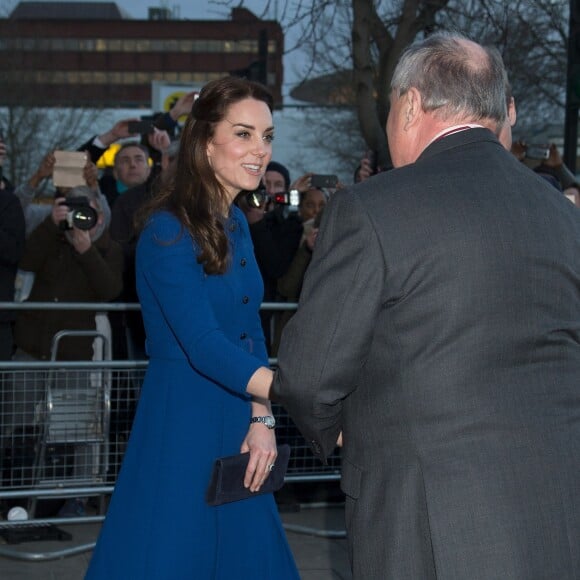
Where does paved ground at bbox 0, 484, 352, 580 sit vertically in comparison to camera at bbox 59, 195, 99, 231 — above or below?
below

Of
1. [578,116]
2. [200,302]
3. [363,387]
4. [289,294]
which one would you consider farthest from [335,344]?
[578,116]

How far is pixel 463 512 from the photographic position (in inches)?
98.7

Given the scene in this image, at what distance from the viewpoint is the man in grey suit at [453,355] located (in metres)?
2.49

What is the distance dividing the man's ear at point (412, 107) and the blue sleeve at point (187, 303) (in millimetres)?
988

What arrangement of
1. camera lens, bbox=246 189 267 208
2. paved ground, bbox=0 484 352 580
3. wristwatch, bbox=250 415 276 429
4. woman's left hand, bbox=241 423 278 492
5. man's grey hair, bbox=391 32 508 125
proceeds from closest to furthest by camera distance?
man's grey hair, bbox=391 32 508 125 < woman's left hand, bbox=241 423 278 492 < wristwatch, bbox=250 415 276 429 < paved ground, bbox=0 484 352 580 < camera lens, bbox=246 189 267 208

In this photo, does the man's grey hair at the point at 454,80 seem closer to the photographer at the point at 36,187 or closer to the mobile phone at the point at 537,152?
the photographer at the point at 36,187

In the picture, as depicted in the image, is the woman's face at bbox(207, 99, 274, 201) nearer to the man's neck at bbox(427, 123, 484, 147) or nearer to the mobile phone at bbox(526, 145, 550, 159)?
the man's neck at bbox(427, 123, 484, 147)

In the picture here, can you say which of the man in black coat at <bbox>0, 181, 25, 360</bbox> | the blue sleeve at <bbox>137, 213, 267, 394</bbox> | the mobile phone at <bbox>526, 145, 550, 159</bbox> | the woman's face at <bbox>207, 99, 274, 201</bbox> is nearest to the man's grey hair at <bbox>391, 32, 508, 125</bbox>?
the blue sleeve at <bbox>137, 213, 267, 394</bbox>

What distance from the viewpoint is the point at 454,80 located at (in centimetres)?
262

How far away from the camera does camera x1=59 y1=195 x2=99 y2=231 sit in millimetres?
6645

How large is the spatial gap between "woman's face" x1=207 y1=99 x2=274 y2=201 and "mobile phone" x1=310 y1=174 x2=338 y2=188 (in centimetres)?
386

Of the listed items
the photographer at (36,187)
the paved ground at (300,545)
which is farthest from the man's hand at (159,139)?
the paved ground at (300,545)

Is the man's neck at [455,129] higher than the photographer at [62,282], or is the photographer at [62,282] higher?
the man's neck at [455,129]

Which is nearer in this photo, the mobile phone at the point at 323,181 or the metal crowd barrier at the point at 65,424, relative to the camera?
the metal crowd barrier at the point at 65,424
